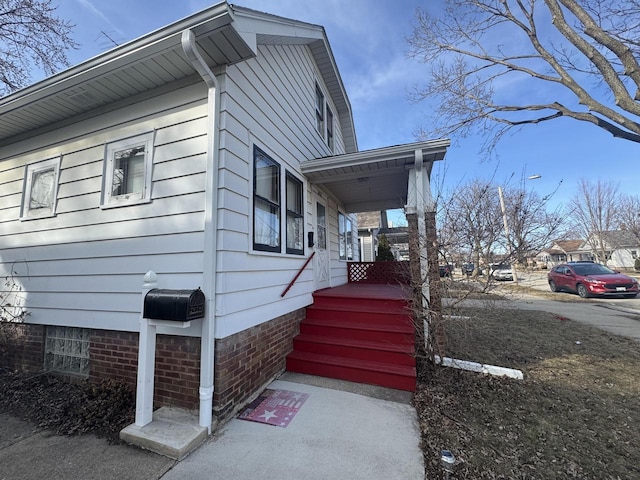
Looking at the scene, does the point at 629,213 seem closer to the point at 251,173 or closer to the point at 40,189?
the point at 251,173

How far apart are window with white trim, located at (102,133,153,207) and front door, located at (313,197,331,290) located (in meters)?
3.07

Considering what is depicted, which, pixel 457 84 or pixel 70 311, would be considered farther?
pixel 457 84

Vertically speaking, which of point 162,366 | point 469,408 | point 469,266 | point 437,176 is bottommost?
point 469,408

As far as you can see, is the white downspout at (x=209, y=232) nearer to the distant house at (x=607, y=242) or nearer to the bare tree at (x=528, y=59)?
the bare tree at (x=528, y=59)

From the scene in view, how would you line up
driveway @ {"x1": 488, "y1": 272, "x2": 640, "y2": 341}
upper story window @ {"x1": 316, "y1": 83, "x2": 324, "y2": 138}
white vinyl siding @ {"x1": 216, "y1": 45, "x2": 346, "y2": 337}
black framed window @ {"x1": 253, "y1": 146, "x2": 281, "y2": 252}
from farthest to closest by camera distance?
1. upper story window @ {"x1": 316, "y1": 83, "x2": 324, "y2": 138}
2. driveway @ {"x1": 488, "y1": 272, "x2": 640, "y2": 341}
3. black framed window @ {"x1": 253, "y1": 146, "x2": 281, "y2": 252}
4. white vinyl siding @ {"x1": 216, "y1": 45, "x2": 346, "y2": 337}

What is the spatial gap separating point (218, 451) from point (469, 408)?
2633 millimetres

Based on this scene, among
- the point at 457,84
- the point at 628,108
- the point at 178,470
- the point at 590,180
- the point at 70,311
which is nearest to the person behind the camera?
the point at 178,470

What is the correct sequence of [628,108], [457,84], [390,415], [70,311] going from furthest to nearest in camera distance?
[457,84], [628,108], [70,311], [390,415]

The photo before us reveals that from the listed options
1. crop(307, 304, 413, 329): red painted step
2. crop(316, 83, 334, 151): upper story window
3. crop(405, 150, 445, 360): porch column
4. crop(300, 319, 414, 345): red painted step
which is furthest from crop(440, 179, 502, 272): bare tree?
crop(316, 83, 334, 151): upper story window

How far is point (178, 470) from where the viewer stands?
2.07m

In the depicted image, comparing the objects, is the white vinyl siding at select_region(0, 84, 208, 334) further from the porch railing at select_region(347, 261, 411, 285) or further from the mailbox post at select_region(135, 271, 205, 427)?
the porch railing at select_region(347, 261, 411, 285)

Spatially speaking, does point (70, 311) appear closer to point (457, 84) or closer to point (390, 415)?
point (390, 415)

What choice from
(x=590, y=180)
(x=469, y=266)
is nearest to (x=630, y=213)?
(x=590, y=180)

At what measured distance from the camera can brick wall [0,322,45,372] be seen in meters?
3.83
